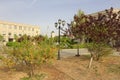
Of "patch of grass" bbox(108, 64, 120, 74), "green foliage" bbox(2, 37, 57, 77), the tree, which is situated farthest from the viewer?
the tree

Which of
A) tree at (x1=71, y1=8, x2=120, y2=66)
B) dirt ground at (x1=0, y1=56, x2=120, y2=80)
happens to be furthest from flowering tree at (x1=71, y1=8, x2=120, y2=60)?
dirt ground at (x1=0, y1=56, x2=120, y2=80)

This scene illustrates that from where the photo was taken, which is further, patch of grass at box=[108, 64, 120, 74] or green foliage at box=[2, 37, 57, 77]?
patch of grass at box=[108, 64, 120, 74]

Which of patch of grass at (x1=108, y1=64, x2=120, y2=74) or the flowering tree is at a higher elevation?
the flowering tree

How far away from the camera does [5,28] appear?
84.2 meters

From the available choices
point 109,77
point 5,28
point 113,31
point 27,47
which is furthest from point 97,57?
point 5,28

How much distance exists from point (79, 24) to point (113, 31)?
2384mm

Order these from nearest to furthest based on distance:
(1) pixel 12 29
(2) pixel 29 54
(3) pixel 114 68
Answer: (2) pixel 29 54 → (3) pixel 114 68 → (1) pixel 12 29

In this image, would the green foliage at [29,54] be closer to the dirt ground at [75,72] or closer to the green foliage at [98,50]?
the dirt ground at [75,72]

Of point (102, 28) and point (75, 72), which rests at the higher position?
point (102, 28)

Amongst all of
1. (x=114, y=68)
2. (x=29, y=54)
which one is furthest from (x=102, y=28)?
(x=29, y=54)

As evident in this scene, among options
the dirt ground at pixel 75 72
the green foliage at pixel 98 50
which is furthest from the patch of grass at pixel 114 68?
the green foliage at pixel 98 50

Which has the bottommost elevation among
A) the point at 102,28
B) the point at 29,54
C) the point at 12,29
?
the point at 29,54

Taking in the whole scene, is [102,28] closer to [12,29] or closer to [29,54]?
[29,54]

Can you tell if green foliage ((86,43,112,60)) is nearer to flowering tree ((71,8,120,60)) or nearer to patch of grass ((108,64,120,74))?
flowering tree ((71,8,120,60))
